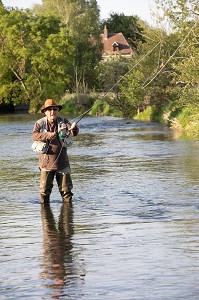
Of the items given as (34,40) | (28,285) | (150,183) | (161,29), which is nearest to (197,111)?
(161,29)

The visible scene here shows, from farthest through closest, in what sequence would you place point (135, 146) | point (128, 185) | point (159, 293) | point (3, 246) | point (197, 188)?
point (135, 146), point (128, 185), point (197, 188), point (3, 246), point (159, 293)

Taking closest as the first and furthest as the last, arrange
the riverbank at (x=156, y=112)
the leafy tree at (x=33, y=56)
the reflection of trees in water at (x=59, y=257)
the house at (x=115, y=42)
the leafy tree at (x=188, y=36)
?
the reflection of trees in water at (x=59, y=257), the leafy tree at (x=188, y=36), the riverbank at (x=156, y=112), the leafy tree at (x=33, y=56), the house at (x=115, y=42)

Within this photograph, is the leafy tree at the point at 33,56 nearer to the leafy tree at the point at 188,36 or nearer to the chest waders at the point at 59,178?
the leafy tree at the point at 188,36

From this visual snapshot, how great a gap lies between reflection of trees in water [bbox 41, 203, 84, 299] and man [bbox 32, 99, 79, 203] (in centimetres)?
115

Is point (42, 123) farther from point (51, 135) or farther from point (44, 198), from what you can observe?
point (44, 198)

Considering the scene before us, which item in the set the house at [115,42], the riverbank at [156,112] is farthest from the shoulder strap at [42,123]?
the house at [115,42]

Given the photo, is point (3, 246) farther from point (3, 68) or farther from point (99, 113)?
point (3, 68)

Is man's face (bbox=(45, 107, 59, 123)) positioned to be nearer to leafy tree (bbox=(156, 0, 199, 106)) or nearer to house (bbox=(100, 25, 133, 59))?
leafy tree (bbox=(156, 0, 199, 106))

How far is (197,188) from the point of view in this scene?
51.7ft

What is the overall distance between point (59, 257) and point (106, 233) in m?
1.66

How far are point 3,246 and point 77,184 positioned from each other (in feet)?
22.9

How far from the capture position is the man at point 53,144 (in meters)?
13.6

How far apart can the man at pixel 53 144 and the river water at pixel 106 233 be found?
43 cm

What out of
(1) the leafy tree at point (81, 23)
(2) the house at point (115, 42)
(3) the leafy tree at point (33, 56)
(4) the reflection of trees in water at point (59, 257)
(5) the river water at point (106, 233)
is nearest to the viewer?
(5) the river water at point (106, 233)
